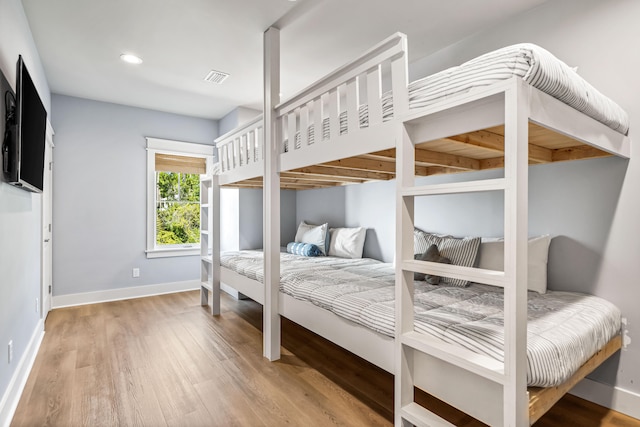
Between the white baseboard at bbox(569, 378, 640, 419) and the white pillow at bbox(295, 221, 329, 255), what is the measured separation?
2.61 meters

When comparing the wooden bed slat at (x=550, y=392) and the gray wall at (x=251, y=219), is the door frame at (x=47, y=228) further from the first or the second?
the wooden bed slat at (x=550, y=392)

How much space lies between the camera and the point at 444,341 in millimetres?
1472

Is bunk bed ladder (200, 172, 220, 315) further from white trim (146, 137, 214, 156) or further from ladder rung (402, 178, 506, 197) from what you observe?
ladder rung (402, 178, 506, 197)

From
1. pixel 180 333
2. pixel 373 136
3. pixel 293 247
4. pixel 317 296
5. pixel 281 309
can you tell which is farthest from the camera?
pixel 293 247

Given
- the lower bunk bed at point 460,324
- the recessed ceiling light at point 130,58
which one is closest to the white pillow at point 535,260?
the lower bunk bed at point 460,324

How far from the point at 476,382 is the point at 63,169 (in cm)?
477

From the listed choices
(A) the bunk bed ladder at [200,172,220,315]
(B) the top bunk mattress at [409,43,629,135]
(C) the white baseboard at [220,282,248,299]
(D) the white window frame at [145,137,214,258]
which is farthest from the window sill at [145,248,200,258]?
(B) the top bunk mattress at [409,43,629,135]

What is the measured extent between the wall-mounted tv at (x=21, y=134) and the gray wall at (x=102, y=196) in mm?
2166

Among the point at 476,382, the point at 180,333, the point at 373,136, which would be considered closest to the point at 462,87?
the point at 373,136

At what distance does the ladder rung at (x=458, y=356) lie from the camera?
121 centimetres

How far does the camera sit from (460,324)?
1546 millimetres

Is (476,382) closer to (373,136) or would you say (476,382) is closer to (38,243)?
(373,136)

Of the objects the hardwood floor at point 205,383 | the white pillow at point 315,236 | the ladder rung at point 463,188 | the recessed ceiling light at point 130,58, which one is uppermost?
the recessed ceiling light at point 130,58

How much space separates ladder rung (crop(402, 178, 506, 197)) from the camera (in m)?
1.21
